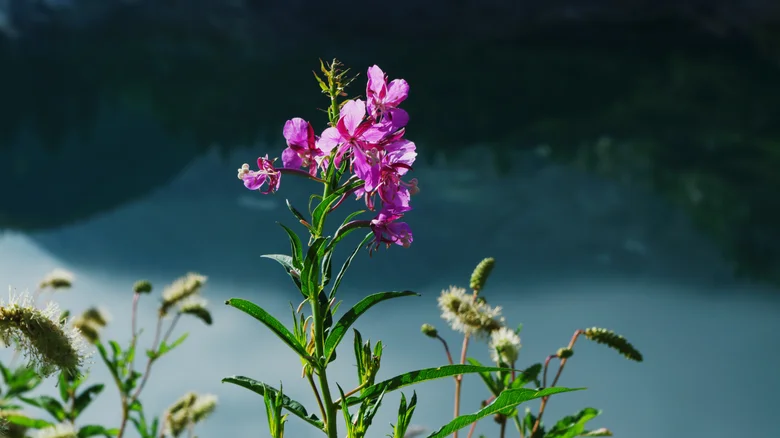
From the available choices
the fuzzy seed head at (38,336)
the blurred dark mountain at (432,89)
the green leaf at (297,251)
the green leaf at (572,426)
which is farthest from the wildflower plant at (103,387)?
the blurred dark mountain at (432,89)

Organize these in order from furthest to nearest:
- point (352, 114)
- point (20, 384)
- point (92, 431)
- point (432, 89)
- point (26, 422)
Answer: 1. point (432, 89)
2. point (20, 384)
3. point (92, 431)
4. point (26, 422)
5. point (352, 114)

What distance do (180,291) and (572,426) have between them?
0.49 metres

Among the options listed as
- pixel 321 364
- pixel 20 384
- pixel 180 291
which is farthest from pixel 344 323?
pixel 20 384

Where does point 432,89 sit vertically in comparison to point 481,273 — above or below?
above

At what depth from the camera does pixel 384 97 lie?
52 centimetres

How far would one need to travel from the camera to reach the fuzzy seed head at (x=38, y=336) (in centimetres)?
52

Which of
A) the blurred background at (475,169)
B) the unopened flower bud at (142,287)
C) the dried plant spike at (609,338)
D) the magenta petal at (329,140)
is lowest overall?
the magenta petal at (329,140)

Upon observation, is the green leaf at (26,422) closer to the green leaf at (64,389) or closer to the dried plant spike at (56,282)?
the green leaf at (64,389)

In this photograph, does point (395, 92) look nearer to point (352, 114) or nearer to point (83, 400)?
point (352, 114)

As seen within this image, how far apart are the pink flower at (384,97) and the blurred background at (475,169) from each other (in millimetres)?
1033

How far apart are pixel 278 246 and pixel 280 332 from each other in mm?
2186

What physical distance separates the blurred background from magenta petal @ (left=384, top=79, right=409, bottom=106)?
104 cm

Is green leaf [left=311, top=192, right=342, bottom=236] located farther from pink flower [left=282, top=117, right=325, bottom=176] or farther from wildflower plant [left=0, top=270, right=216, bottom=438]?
wildflower plant [left=0, top=270, right=216, bottom=438]

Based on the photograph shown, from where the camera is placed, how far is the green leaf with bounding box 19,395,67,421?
41.5 inches
